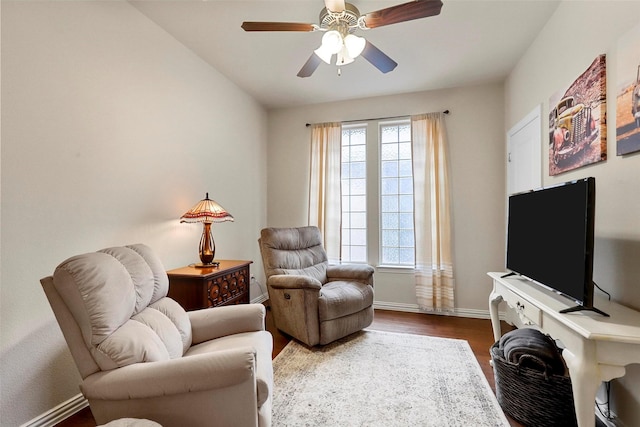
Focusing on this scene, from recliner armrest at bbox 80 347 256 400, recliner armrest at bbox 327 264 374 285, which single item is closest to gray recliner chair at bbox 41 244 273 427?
recliner armrest at bbox 80 347 256 400

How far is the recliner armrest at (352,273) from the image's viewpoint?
2957 millimetres

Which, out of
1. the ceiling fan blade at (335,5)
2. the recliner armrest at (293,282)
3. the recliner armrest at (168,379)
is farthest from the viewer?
the recliner armrest at (293,282)

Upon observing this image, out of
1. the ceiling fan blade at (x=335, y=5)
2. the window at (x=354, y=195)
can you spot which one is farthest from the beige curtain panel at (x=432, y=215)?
the ceiling fan blade at (x=335, y=5)

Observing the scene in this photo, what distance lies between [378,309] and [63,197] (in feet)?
10.6

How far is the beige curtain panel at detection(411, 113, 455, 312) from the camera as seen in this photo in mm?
3412

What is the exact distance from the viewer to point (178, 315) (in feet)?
5.42

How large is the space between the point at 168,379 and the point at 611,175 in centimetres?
239

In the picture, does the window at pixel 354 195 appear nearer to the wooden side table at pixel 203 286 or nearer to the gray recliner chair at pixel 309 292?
the gray recliner chair at pixel 309 292

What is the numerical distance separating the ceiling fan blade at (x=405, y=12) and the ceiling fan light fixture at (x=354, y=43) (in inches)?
3.9

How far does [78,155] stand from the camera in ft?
5.93

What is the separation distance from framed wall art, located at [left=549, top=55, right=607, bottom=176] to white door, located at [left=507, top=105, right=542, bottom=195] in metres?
0.24

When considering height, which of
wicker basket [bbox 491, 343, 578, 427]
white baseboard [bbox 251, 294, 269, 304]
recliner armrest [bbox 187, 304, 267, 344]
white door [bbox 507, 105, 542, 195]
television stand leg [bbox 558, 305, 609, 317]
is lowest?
white baseboard [bbox 251, 294, 269, 304]

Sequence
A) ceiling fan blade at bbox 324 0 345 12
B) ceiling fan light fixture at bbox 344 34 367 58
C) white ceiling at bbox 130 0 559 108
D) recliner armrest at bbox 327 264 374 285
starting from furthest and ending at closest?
recliner armrest at bbox 327 264 374 285, white ceiling at bbox 130 0 559 108, ceiling fan light fixture at bbox 344 34 367 58, ceiling fan blade at bbox 324 0 345 12

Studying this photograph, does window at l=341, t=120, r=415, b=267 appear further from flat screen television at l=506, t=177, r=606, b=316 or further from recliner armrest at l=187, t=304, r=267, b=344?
recliner armrest at l=187, t=304, r=267, b=344
